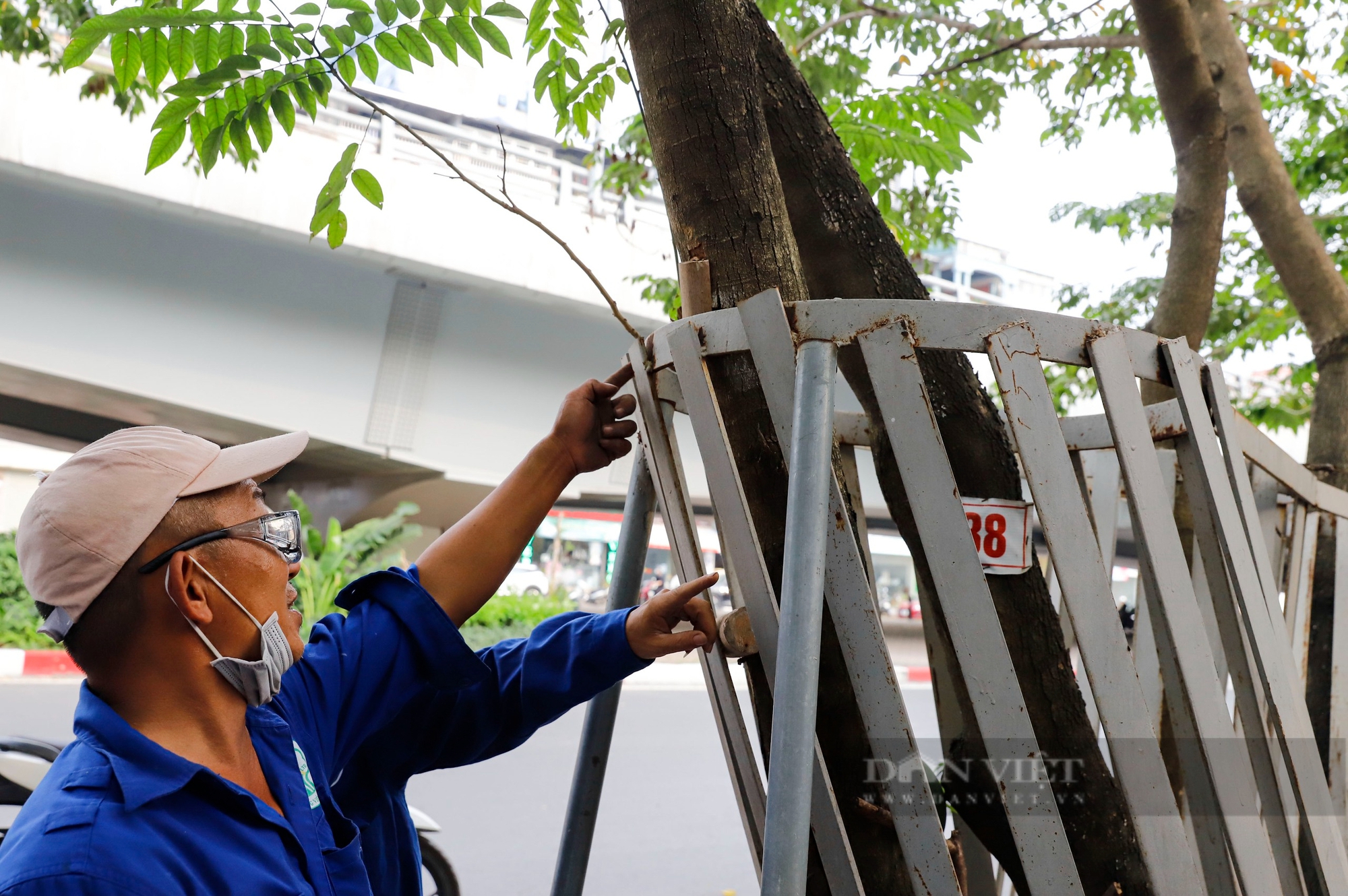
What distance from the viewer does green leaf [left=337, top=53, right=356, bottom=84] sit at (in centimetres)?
197

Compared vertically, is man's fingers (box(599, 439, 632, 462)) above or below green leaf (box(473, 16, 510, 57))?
below

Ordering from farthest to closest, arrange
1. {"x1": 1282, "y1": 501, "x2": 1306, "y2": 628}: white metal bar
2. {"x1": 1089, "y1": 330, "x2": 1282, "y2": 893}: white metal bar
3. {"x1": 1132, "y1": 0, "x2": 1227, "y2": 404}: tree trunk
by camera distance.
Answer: {"x1": 1132, "y1": 0, "x2": 1227, "y2": 404}: tree trunk < {"x1": 1282, "y1": 501, "x2": 1306, "y2": 628}: white metal bar < {"x1": 1089, "y1": 330, "x2": 1282, "y2": 893}: white metal bar

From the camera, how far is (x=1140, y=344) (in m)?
1.53

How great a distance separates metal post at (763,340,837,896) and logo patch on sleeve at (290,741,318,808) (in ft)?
2.29

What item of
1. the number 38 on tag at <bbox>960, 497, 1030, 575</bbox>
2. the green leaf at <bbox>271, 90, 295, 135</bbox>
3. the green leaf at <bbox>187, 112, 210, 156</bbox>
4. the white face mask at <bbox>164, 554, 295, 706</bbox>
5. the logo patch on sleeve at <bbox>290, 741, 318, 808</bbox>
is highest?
the green leaf at <bbox>271, 90, 295, 135</bbox>

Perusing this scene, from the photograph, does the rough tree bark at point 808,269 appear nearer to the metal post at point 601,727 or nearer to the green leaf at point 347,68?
the metal post at point 601,727

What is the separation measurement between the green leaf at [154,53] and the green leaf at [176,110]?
0.18ft

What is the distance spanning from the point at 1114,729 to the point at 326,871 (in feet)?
3.68

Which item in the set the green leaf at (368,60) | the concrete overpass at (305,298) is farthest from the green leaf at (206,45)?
the concrete overpass at (305,298)

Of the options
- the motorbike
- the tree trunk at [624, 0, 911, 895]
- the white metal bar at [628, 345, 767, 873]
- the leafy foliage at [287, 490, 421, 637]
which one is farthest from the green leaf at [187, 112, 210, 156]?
the leafy foliage at [287, 490, 421, 637]

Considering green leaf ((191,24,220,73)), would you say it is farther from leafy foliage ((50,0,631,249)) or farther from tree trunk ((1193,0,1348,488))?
tree trunk ((1193,0,1348,488))

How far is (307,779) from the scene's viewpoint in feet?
4.88

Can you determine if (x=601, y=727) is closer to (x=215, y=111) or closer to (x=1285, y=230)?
(x=215, y=111)

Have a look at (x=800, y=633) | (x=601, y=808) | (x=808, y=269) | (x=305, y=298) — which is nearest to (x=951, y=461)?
(x=808, y=269)
